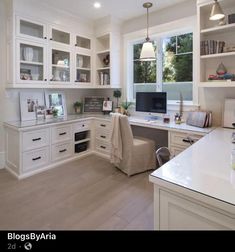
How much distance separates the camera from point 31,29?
121 inches

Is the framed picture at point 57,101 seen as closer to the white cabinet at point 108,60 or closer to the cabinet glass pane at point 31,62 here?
the cabinet glass pane at point 31,62

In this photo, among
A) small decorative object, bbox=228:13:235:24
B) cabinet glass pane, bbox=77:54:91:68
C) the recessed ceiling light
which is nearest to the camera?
small decorative object, bbox=228:13:235:24

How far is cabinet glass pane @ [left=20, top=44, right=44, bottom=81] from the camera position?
3018mm

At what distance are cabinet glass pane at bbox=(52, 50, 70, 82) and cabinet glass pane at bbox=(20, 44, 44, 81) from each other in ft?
0.81

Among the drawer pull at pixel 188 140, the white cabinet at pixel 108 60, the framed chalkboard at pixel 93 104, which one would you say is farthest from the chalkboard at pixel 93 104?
the drawer pull at pixel 188 140

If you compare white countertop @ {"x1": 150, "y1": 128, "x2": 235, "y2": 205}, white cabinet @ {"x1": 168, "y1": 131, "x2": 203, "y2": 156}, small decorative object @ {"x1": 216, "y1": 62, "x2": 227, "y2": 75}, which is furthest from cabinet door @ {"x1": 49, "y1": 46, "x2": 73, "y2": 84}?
white countertop @ {"x1": 150, "y1": 128, "x2": 235, "y2": 205}

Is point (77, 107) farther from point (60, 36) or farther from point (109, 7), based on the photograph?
point (109, 7)

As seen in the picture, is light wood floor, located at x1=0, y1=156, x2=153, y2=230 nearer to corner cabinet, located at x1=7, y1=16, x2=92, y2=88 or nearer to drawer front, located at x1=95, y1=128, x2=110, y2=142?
drawer front, located at x1=95, y1=128, x2=110, y2=142

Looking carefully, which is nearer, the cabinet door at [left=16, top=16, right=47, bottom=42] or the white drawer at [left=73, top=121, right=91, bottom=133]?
the cabinet door at [left=16, top=16, right=47, bottom=42]

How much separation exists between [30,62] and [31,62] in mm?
16

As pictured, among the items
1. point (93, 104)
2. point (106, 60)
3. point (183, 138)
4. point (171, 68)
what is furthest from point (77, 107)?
point (183, 138)
